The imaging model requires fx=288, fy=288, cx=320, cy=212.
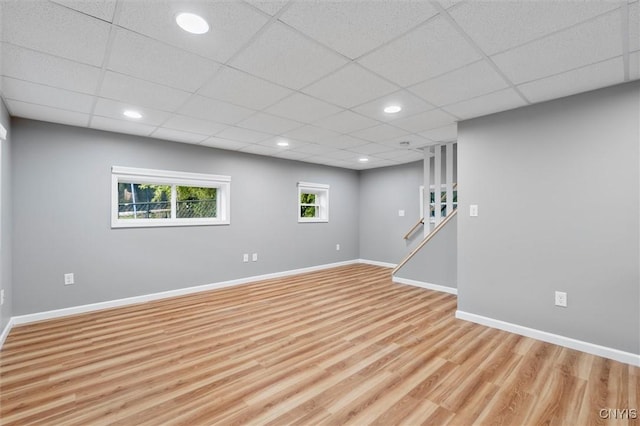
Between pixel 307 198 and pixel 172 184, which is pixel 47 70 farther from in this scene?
pixel 307 198

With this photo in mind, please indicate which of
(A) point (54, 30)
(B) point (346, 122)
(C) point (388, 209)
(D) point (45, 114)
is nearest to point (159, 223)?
(D) point (45, 114)

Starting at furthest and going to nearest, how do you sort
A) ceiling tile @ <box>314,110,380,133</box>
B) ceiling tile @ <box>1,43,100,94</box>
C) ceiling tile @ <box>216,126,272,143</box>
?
ceiling tile @ <box>216,126,272,143</box>, ceiling tile @ <box>314,110,380,133</box>, ceiling tile @ <box>1,43,100,94</box>

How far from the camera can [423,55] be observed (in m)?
1.97

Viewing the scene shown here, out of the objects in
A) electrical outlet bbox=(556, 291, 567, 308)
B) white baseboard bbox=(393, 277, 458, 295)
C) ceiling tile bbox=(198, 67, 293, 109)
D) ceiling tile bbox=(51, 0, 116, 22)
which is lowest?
white baseboard bbox=(393, 277, 458, 295)

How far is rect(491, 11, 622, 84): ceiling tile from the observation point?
1679 millimetres

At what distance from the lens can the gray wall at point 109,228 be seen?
3.29 m

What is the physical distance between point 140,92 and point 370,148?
10.7 feet

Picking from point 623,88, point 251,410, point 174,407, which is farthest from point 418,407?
point 623,88

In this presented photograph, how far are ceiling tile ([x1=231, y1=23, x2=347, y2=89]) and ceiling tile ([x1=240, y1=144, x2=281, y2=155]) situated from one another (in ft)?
7.88

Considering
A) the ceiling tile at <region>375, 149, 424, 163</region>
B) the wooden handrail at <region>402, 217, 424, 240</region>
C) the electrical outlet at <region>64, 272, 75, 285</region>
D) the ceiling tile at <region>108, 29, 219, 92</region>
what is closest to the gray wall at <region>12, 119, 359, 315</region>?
the electrical outlet at <region>64, 272, 75, 285</region>

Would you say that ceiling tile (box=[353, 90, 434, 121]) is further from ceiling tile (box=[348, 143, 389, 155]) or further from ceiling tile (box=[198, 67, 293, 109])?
ceiling tile (box=[348, 143, 389, 155])

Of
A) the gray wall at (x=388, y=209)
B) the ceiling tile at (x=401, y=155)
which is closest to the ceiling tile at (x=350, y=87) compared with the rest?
the ceiling tile at (x=401, y=155)

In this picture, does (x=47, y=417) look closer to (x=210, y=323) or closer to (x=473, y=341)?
(x=210, y=323)

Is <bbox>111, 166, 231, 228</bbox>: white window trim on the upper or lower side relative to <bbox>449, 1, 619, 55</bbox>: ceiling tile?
lower
